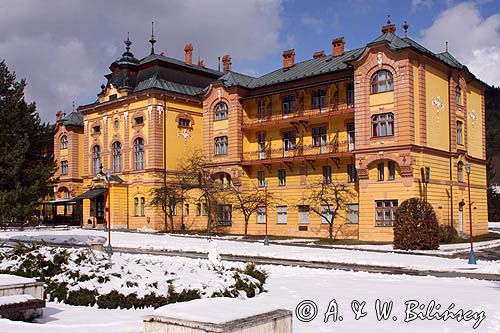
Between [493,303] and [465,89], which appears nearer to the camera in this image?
[493,303]

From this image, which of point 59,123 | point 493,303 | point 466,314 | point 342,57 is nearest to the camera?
point 466,314

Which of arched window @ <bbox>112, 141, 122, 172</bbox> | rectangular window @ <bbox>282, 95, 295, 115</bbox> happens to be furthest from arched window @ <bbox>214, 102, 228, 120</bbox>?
arched window @ <bbox>112, 141, 122, 172</bbox>

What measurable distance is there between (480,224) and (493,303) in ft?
113

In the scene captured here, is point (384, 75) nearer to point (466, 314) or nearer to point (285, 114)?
point (285, 114)

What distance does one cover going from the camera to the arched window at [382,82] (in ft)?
120

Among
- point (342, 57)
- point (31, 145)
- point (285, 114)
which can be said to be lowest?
point (31, 145)

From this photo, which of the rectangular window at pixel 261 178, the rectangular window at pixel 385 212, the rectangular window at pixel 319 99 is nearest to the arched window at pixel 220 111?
the rectangular window at pixel 261 178

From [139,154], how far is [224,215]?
1163 centimetres

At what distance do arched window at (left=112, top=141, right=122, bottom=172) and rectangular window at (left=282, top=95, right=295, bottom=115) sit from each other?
19262 millimetres

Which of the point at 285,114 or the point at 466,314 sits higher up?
the point at 285,114

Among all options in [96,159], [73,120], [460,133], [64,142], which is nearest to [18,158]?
[96,159]

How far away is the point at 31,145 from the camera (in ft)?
101

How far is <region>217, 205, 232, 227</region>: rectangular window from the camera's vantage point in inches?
1871

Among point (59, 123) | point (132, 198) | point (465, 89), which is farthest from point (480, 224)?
point (59, 123)
